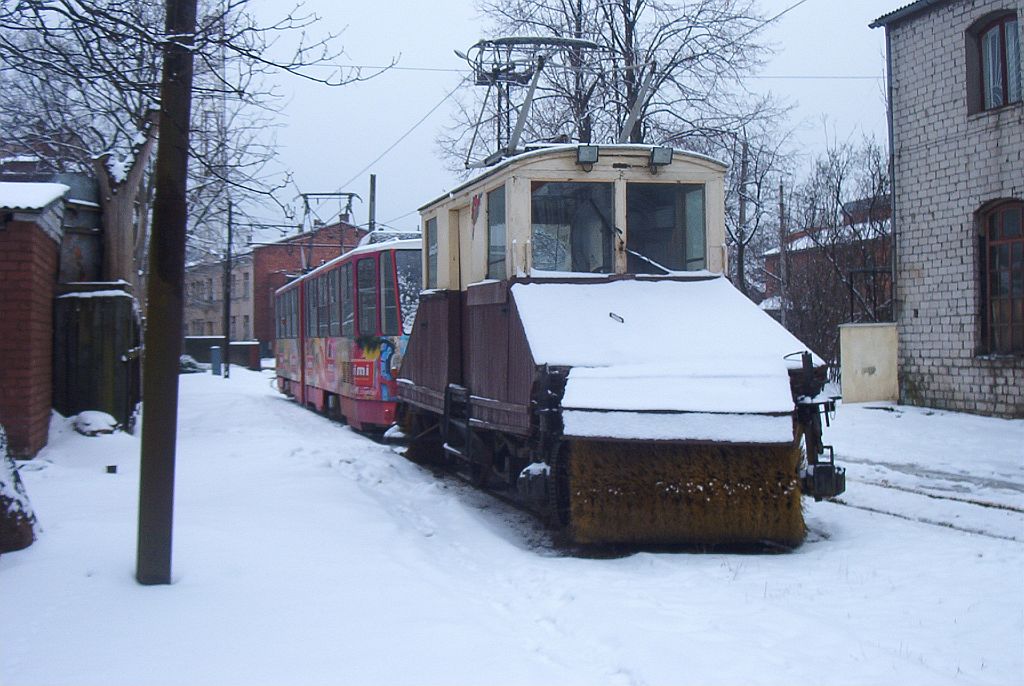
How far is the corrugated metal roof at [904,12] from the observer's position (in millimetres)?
16297

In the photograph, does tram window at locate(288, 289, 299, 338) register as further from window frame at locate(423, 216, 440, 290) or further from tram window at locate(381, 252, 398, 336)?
window frame at locate(423, 216, 440, 290)

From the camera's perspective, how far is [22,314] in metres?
8.99

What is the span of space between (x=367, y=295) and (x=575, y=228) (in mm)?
7031

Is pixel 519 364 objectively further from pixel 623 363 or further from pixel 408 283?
pixel 408 283

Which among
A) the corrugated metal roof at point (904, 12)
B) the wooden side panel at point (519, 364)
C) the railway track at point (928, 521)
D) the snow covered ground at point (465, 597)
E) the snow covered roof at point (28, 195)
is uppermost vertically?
the corrugated metal roof at point (904, 12)

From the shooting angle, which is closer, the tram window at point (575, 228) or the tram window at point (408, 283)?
the tram window at point (575, 228)

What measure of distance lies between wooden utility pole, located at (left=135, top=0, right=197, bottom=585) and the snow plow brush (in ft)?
9.05

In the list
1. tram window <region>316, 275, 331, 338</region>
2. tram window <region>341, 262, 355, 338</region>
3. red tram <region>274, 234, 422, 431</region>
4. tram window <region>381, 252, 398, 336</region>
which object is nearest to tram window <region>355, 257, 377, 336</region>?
red tram <region>274, 234, 422, 431</region>

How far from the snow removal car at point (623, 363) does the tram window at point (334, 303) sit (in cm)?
679

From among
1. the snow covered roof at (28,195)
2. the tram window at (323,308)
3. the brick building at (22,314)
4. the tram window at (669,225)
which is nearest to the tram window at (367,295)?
the tram window at (323,308)

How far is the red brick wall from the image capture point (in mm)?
8766

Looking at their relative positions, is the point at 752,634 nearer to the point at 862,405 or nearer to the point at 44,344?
the point at 44,344

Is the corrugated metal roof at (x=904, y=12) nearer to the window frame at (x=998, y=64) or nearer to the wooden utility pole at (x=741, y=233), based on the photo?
the window frame at (x=998, y=64)

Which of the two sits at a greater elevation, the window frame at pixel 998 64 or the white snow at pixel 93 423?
the window frame at pixel 998 64
